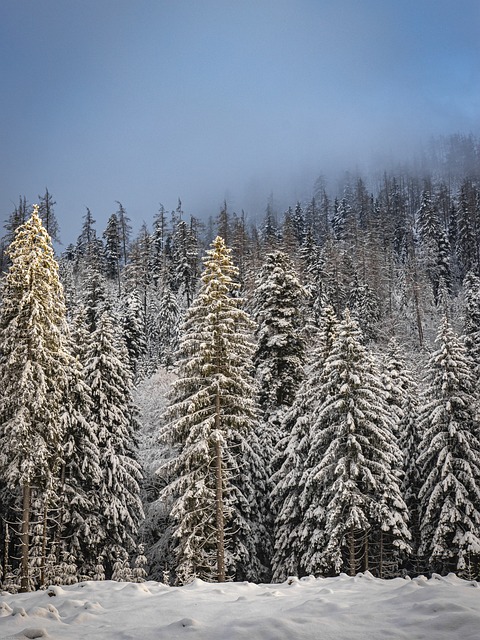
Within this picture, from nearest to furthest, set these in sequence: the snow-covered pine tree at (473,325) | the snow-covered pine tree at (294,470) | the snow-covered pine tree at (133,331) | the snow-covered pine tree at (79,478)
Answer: the snow-covered pine tree at (79,478) < the snow-covered pine tree at (294,470) < the snow-covered pine tree at (473,325) < the snow-covered pine tree at (133,331)

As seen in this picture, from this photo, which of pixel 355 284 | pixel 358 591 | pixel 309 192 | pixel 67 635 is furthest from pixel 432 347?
pixel 309 192

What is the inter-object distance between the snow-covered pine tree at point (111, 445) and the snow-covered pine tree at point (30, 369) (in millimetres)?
3998

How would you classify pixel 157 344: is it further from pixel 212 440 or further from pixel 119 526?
pixel 212 440

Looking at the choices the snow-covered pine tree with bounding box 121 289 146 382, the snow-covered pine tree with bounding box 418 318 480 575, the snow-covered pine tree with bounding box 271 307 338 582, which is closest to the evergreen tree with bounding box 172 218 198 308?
the snow-covered pine tree with bounding box 121 289 146 382

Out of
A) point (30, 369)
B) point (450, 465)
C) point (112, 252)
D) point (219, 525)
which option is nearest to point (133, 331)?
point (112, 252)

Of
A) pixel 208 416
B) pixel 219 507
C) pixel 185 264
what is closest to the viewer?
pixel 219 507

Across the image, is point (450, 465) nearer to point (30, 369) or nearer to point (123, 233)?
point (30, 369)

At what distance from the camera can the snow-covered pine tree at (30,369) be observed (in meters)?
18.7

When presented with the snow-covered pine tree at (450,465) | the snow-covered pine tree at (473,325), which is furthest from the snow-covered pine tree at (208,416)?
the snow-covered pine tree at (473,325)

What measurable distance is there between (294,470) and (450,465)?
23.9 ft

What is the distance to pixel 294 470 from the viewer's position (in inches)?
967

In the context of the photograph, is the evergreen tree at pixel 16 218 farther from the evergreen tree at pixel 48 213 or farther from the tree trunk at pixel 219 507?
the tree trunk at pixel 219 507

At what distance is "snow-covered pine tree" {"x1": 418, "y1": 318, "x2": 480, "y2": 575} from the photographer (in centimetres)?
2256

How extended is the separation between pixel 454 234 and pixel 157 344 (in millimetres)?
56990
